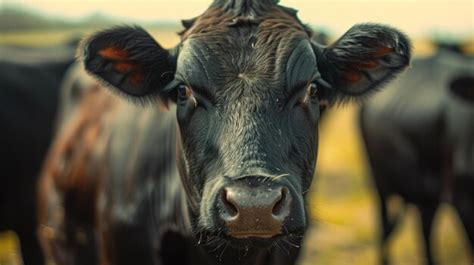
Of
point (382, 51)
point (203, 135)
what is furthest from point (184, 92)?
point (382, 51)

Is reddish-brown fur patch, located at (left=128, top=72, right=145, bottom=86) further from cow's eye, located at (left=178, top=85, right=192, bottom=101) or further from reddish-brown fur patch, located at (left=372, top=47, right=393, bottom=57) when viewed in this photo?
reddish-brown fur patch, located at (left=372, top=47, right=393, bottom=57)

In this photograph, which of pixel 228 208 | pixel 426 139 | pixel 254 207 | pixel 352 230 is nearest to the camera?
pixel 254 207

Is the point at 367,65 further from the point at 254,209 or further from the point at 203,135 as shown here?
the point at 254,209

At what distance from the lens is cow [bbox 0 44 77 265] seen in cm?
905

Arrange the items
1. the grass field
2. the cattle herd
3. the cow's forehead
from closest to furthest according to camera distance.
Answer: the cattle herd → the cow's forehead → the grass field

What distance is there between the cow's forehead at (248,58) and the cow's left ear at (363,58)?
0.79 feet

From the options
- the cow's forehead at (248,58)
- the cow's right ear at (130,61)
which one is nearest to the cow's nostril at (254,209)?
the cow's forehead at (248,58)

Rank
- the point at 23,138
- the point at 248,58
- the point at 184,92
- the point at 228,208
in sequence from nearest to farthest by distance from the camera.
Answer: the point at 228,208 → the point at 248,58 → the point at 184,92 → the point at 23,138

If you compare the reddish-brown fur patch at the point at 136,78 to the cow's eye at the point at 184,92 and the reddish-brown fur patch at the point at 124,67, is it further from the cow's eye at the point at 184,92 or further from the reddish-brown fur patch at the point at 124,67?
the cow's eye at the point at 184,92

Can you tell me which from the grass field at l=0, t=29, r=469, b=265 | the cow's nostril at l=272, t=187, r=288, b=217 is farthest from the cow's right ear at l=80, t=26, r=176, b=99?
the grass field at l=0, t=29, r=469, b=265

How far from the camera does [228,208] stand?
145 inches

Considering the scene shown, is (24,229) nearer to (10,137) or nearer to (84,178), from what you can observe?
(10,137)

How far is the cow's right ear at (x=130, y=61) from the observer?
454cm

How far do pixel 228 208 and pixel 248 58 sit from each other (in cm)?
77
